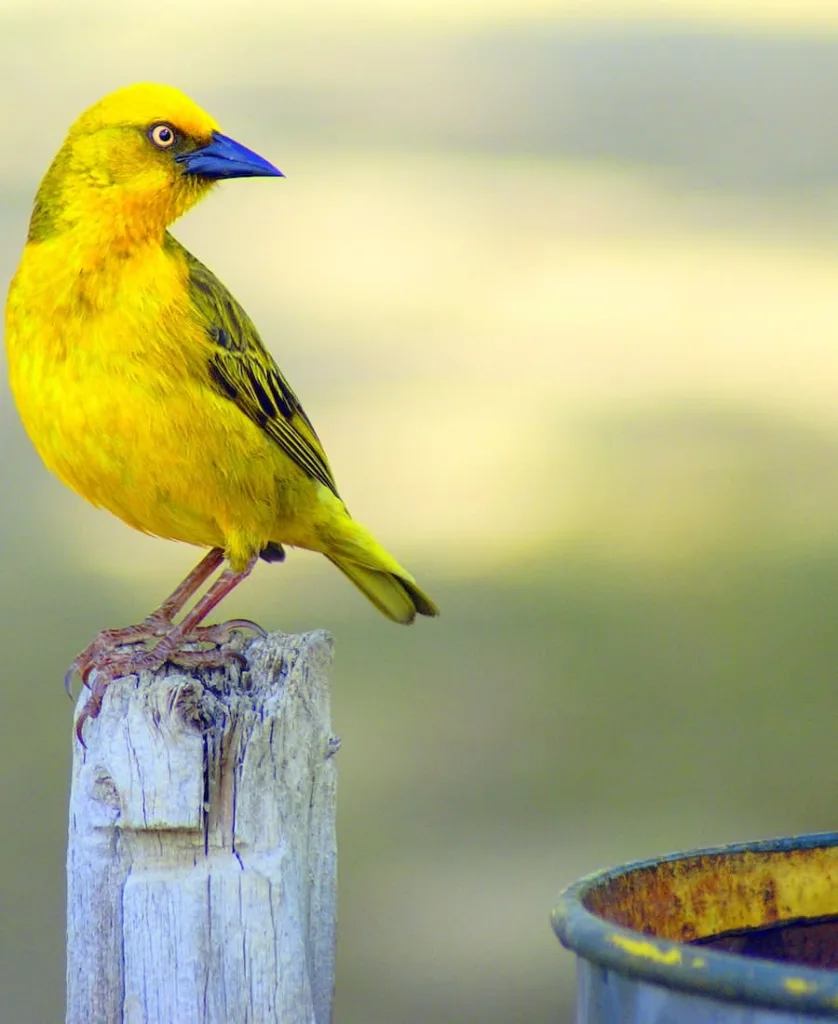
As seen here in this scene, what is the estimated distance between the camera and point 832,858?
5.88 feet

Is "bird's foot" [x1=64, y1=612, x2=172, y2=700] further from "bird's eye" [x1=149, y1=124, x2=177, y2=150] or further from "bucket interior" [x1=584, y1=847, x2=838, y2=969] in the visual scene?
"bucket interior" [x1=584, y1=847, x2=838, y2=969]

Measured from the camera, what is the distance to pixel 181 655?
235 centimetres

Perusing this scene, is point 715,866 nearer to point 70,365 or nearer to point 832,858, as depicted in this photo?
point 832,858

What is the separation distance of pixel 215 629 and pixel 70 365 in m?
0.57

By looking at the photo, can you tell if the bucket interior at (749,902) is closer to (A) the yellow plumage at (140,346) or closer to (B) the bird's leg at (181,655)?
(B) the bird's leg at (181,655)

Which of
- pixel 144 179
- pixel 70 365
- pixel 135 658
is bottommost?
pixel 135 658

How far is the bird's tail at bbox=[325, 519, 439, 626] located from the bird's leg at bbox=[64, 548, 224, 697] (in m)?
0.27

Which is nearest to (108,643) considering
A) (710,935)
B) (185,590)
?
(185,590)

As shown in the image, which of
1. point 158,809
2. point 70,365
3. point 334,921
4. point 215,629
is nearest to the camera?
point 158,809

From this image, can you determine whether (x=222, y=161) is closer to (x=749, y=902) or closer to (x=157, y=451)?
(x=157, y=451)

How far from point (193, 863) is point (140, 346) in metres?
1.02

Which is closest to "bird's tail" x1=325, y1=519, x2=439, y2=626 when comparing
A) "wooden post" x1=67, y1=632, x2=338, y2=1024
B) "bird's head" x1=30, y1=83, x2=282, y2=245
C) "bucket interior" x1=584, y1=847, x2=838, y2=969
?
"bird's head" x1=30, y1=83, x2=282, y2=245

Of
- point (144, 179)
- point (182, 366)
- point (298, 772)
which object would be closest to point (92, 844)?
point (298, 772)

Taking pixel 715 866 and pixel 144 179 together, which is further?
pixel 144 179
